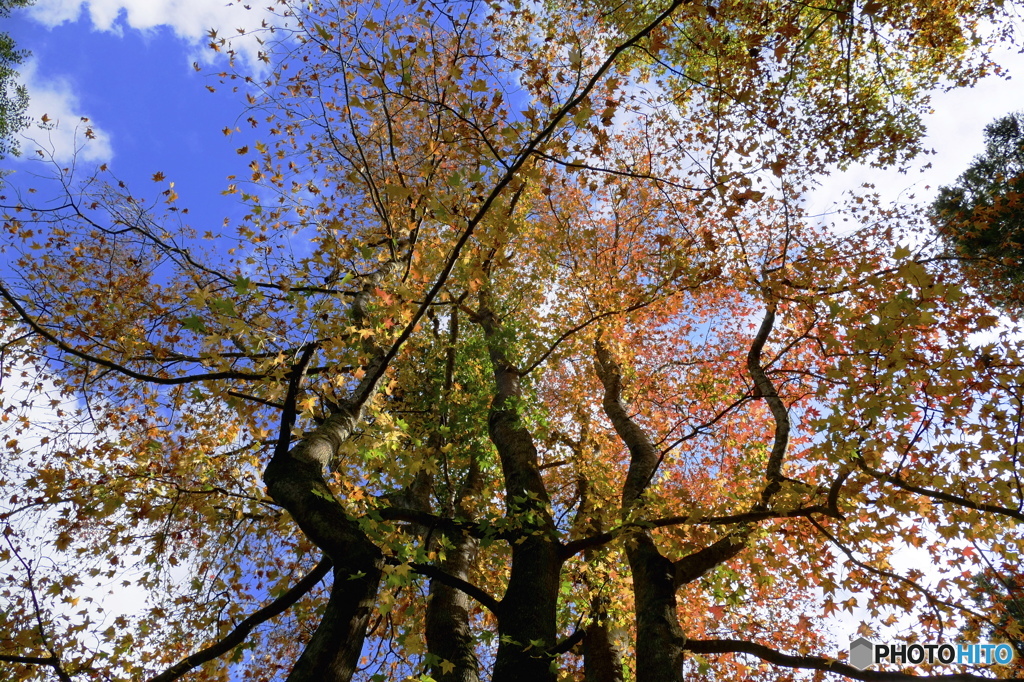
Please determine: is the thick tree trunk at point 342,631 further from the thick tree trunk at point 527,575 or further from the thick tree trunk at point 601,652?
the thick tree trunk at point 601,652

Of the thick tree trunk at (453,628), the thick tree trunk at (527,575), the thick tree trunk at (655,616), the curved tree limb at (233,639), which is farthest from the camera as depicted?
the thick tree trunk at (453,628)

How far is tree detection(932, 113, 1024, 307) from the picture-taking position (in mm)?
12781

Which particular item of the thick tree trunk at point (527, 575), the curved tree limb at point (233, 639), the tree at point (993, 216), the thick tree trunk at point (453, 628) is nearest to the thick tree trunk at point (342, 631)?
the curved tree limb at point (233, 639)

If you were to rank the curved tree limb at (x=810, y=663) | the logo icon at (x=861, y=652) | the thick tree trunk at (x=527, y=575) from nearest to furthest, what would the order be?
the curved tree limb at (x=810, y=663) → the thick tree trunk at (x=527, y=575) → the logo icon at (x=861, y=652)

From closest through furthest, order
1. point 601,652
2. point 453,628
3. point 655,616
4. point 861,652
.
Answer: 1. point 655,616
2. point 453,628
3. point 861,652
4. point 601,652

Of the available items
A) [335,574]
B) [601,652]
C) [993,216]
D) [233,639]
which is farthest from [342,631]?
[993,216]

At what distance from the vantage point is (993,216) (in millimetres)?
13398

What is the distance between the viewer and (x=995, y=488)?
478 centimetres

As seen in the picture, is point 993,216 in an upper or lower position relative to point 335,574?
upper

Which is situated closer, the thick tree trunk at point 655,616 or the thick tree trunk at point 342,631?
the thick tree trunk at point 342,631

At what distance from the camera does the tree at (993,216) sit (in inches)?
503

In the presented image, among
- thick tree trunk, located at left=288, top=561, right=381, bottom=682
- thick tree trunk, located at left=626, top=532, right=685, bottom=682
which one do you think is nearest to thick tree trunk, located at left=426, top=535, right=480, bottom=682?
thick tree trunk, located at left=626, top=532, right=685, bottom=682

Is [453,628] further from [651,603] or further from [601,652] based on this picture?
[651,603]

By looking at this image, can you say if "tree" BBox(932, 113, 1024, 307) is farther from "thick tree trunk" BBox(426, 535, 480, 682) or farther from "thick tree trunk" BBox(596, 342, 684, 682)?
"thick tree trunk" BBox(426, 535, 480, 682)
